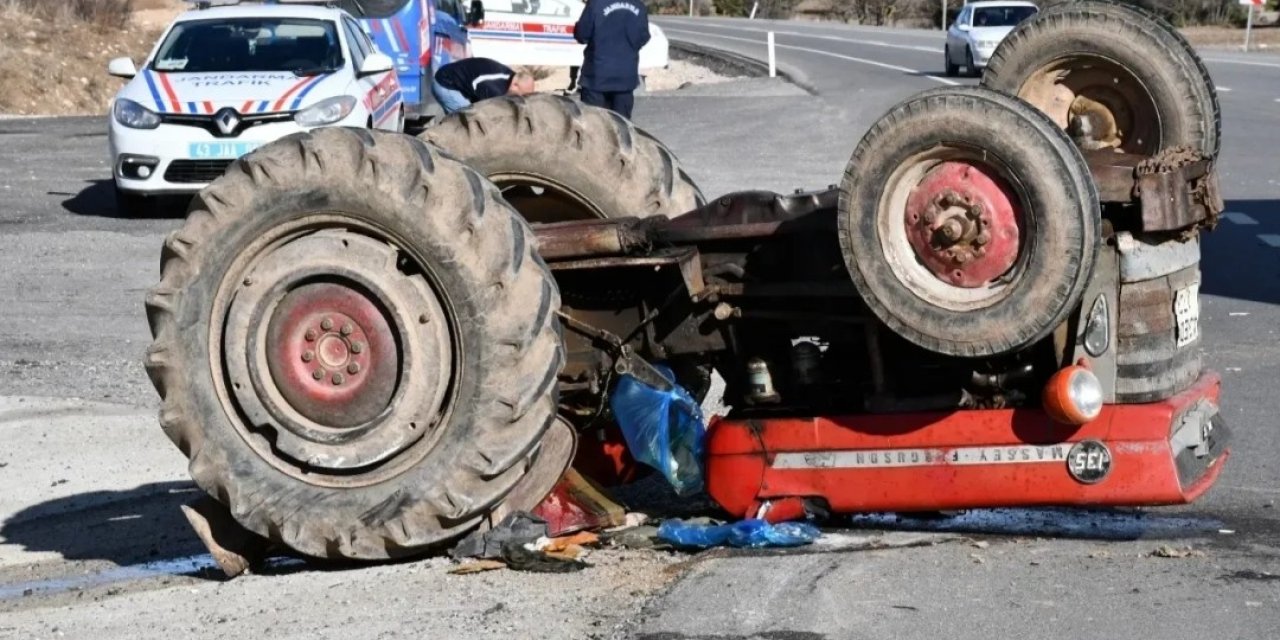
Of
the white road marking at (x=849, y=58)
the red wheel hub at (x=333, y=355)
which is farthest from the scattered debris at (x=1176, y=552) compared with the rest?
the white road marking at (x=849, y=58)

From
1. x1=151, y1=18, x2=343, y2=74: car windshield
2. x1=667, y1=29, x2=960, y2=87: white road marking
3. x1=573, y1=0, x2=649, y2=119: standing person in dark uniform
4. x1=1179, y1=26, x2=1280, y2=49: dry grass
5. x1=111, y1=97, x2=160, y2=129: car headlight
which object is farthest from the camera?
x1=1179, y1=26, x2=1280, y2=49: dry grass

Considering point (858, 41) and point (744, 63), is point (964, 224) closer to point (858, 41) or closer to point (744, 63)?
point (744, 63)

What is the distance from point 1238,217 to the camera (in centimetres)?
1574

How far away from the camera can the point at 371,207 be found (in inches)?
232

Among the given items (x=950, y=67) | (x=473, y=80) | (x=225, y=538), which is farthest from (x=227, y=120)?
(x=950, y=67)

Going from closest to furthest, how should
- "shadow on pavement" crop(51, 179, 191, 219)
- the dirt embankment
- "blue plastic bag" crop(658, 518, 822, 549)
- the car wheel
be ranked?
"blue plastic bag" crop(658, 518, 822, 549)
"shadow on pavement" crop(51, 179, 191, 219)
the dirt embankment
the car wheel

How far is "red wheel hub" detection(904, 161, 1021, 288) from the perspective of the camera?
5438mm

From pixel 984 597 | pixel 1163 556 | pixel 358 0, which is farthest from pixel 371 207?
pixel 358 0

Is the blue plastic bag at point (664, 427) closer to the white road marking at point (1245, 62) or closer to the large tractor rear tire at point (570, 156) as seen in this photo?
the large tractor rear tire at point (570, 156)

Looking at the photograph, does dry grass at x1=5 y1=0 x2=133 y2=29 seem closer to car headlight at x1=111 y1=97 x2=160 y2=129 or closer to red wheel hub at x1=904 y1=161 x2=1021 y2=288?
car headlight at x1=111 y1=97 x2=160 y2=129

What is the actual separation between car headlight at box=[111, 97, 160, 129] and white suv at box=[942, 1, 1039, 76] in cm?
2422

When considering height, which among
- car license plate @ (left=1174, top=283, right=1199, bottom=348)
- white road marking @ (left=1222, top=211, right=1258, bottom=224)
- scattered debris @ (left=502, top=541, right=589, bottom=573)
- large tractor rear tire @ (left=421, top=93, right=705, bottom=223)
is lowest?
white road marking @ (left=1222, top=211, right=1258, bottom=224)

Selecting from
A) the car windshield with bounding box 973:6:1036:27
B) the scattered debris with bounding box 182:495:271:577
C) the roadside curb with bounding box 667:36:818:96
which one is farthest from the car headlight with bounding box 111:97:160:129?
the car windshield with bounding box 973:6:1036:27

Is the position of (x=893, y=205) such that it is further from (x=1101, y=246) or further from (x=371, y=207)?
(x=371, y=207)
